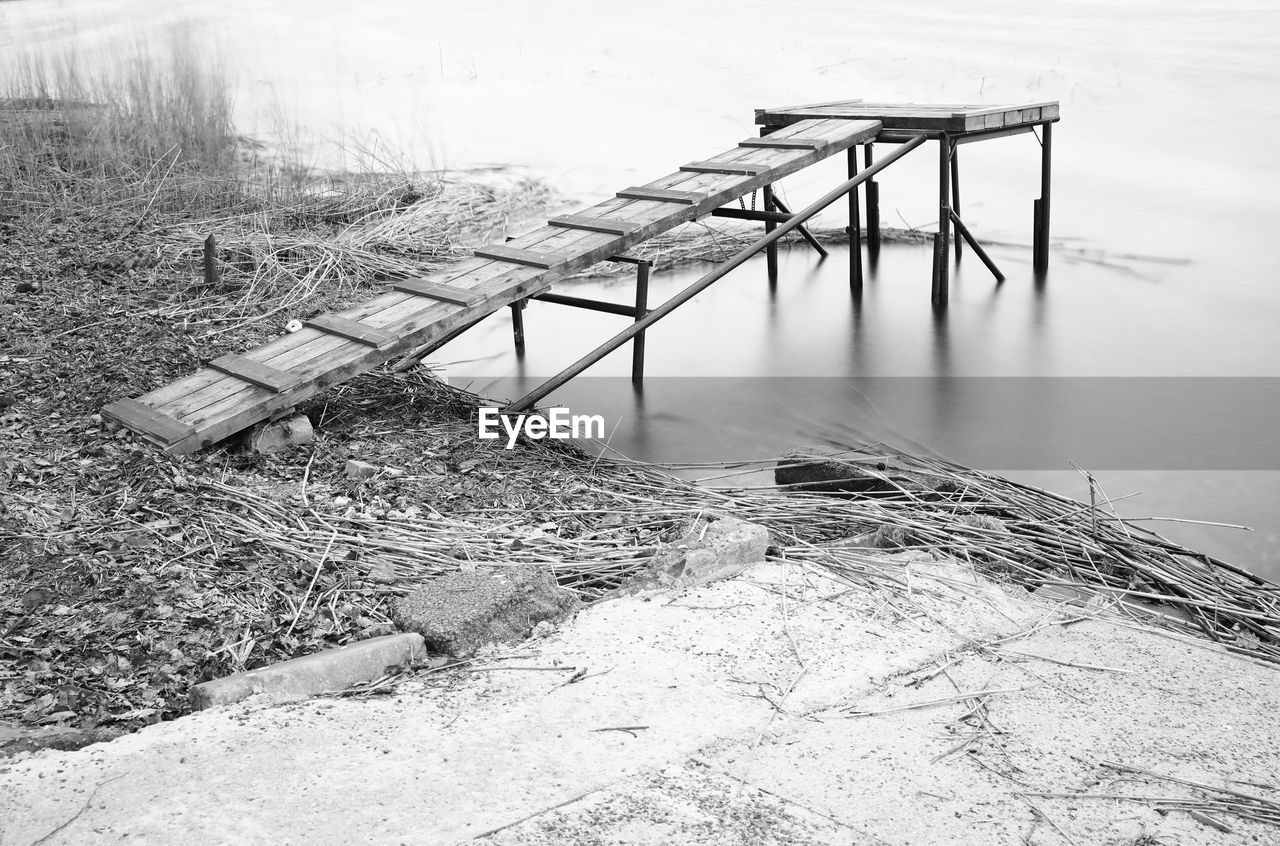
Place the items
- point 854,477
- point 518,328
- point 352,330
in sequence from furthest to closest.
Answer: point 518,328 < point 352,330 < point 854,477

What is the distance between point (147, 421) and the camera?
4043 millimetres

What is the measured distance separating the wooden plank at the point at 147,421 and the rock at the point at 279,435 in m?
0.26

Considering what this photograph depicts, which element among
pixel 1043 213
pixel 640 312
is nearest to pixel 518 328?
pixel 640 312

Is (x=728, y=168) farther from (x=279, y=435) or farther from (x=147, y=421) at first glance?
(x=147, y=421)

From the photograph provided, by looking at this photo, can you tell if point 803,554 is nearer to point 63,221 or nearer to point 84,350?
point 84,350

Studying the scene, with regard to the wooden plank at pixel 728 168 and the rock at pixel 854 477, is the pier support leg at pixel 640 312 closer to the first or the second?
the wooden plank at pixel 728 168

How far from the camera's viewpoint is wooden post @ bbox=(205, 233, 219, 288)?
6281 mm

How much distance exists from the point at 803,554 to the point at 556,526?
2.82ft

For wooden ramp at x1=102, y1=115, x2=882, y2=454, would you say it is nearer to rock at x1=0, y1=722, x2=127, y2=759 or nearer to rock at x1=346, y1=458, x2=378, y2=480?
rock at x1=346, y1=458, x2=378, y2=480

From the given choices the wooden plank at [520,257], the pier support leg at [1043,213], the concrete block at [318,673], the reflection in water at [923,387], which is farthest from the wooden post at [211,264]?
the pier support leg at [1043,213]

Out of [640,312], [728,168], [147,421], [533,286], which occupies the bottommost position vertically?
[147,421]

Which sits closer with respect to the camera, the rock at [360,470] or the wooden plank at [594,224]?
the rock at [360,470]

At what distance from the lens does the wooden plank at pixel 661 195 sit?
207 inches

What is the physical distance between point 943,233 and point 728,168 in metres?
1.66
